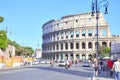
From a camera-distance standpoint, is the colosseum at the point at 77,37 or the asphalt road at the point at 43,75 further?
the colosseum at the point at 77,37

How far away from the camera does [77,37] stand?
5310 inches

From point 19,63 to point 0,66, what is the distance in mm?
16737

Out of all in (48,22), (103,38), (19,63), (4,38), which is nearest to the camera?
(4,38)

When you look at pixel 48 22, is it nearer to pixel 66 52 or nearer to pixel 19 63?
pixel 66 52

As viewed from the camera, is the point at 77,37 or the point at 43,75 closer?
the point at 43,75

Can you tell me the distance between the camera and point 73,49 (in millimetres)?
133750

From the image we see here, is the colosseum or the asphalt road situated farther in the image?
the colosseum

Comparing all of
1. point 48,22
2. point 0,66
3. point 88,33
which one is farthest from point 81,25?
point 0,66

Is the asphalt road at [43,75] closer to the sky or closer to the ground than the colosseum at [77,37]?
closer to the ground

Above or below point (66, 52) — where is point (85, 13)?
above

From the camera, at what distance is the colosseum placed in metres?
129

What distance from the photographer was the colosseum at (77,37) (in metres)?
129

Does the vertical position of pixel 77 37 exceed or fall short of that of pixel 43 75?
it exceeds it

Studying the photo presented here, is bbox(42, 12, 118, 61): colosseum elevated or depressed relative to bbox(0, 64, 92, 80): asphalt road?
elevated
